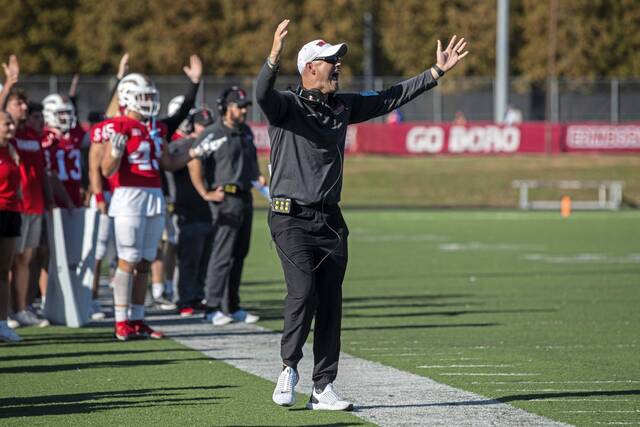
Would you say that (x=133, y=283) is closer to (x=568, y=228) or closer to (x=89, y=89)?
(x=568, y=228)

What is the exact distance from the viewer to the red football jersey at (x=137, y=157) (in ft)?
36.4

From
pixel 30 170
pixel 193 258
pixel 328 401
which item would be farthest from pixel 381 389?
pixel 193 258

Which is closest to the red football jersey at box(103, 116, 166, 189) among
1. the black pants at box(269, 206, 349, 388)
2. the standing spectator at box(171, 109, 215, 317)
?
the standing spectator at box(171, 109, 215, 317)

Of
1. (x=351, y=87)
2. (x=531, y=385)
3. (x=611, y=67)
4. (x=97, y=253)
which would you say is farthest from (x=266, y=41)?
(x=531, y=385)

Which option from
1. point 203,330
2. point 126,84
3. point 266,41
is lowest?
point 203,330

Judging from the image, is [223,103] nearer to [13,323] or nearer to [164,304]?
[164,304]

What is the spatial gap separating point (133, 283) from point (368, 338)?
2.04m

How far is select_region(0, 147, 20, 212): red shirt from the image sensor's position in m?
10.9

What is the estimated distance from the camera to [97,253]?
13656 millimetres

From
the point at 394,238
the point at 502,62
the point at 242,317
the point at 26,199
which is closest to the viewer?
the point at 26,199

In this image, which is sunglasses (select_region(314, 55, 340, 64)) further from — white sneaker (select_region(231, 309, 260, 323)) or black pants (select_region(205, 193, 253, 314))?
white sneaker (select_region(231, 309, 260, 323))

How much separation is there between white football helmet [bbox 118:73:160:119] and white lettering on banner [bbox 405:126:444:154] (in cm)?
2909

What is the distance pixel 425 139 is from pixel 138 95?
29238 millimetres

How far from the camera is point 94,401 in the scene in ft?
27.0
